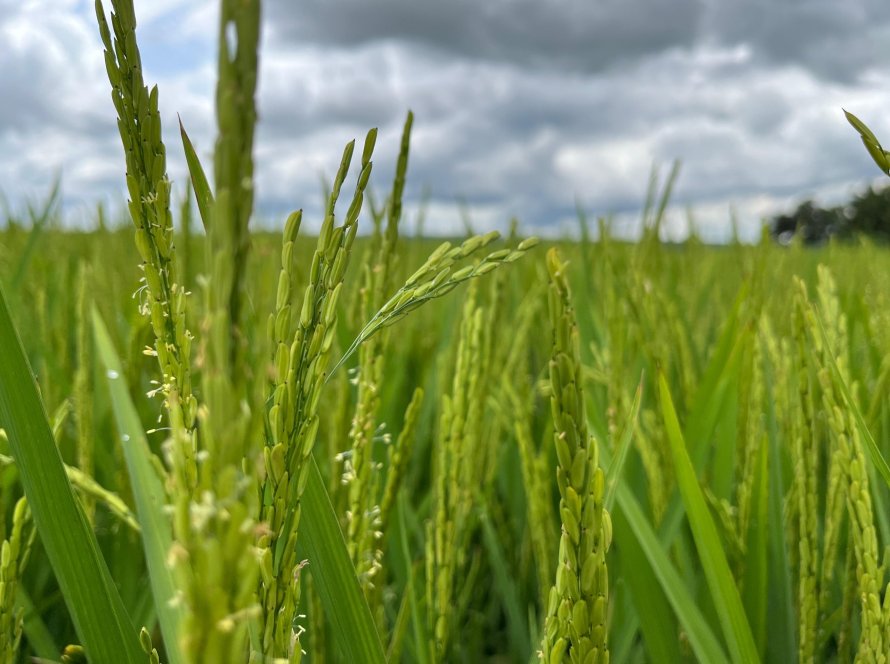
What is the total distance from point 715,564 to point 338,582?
327 millimetres

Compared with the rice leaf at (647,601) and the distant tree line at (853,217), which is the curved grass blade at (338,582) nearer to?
the rice leaf at (647,601)

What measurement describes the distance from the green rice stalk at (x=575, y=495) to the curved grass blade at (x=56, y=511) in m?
0.30

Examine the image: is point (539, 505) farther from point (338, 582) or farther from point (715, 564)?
point (338, 582)

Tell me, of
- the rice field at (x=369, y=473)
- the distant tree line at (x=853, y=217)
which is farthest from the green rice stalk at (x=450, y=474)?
the distant tree line at (x=853, y=217)

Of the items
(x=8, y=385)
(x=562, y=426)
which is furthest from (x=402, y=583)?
(x=562, y=426)

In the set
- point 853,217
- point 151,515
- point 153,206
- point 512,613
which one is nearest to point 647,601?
point 512,613

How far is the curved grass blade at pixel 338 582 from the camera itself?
45cm

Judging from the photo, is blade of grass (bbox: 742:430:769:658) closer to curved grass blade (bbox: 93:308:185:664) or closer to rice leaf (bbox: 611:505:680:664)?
rice leaf (bbox: 611:505:680:664)

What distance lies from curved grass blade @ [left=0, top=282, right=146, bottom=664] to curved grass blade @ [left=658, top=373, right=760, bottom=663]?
17.1 inches

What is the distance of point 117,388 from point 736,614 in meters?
0.53

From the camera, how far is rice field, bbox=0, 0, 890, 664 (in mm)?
201

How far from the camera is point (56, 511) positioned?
0.46 metres

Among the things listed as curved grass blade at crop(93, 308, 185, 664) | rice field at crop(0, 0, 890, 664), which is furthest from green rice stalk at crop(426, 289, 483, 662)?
curved grass blade at crop(93, 308, 185, 664)

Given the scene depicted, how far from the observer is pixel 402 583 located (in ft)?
3.18
